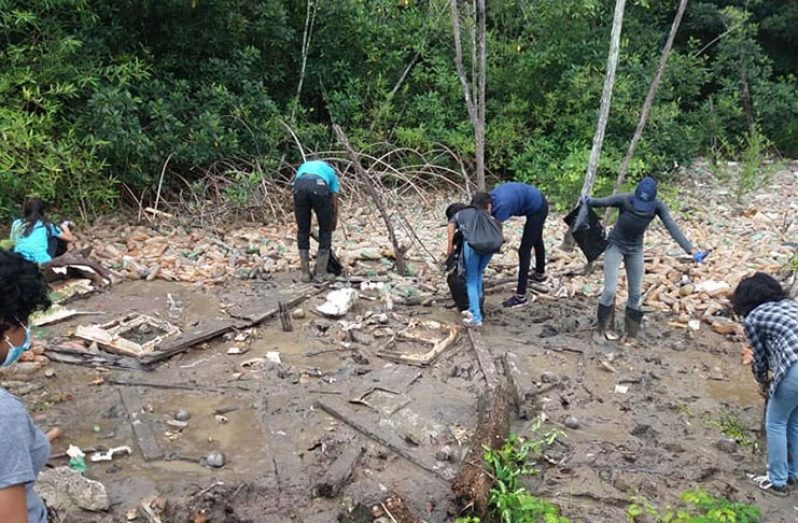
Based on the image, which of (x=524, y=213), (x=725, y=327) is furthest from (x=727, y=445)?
(x=524, y=213)

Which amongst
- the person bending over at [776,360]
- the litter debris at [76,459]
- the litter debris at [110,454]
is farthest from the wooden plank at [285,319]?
the person bending over at [776,360]

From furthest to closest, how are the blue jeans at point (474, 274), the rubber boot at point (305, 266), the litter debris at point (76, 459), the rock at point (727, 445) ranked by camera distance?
the rubber boot at point (305, 266) < the blue jeans at point (474, 274) < the rock at point (727, 445) < the litter debris at point (76, 459)

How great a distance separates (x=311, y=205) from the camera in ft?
24.4

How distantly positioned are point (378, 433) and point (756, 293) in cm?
277

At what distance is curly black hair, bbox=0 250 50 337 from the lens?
207cm

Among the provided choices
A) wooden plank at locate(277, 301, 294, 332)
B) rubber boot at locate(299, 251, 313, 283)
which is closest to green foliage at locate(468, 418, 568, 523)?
wooden plank at locate(277, 301, 294, 332)

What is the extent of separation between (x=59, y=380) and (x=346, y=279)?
3.37 metres

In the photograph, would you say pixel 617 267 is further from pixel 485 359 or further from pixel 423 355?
pixel 423 355

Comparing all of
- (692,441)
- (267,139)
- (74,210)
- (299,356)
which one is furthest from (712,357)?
(74,210)

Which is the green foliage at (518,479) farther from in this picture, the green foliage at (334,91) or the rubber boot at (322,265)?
the green foliage at (334,91)

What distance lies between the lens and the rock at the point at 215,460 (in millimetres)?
Answer: 4406

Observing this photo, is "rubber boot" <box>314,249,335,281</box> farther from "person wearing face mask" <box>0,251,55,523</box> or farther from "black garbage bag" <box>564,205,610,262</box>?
"person wearing face mask" <box>0,251,55,523</box>

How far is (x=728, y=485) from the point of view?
4.39 m

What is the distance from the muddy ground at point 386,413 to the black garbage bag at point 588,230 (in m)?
0.82
